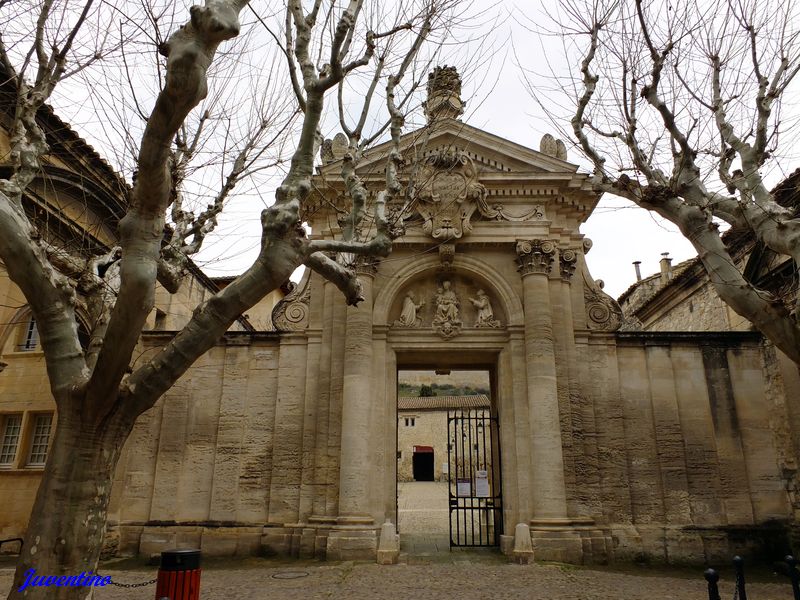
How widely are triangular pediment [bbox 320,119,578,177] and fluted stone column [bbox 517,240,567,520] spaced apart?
186cm

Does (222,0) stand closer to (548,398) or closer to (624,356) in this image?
(548,398)

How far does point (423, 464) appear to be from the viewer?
40.4m

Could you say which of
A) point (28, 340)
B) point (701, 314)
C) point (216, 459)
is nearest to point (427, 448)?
point (701, 314)

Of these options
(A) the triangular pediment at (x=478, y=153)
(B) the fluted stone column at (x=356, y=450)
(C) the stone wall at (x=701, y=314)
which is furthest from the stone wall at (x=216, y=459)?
(C) the stone wall at (x=701, y=314)

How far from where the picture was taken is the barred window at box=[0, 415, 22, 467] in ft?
41.0

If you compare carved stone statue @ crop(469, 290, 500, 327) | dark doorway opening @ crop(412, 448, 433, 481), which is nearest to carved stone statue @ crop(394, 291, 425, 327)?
carved stone statue @ crop(469, 290, 500, 327)

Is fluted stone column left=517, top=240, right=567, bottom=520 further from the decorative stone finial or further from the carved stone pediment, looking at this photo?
the decorative stone finial

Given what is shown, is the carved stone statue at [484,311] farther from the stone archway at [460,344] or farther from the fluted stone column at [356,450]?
the fluted stone column at [356,450]

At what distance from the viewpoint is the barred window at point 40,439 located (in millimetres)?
12422

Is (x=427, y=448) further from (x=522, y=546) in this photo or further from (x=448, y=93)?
(x=522, y=546)

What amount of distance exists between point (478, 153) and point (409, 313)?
3.90 m

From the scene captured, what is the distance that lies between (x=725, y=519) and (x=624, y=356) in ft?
11.2

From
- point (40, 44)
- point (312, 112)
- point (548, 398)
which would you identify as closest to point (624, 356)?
point (548, 398)

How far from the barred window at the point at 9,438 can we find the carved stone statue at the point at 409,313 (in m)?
8.69
